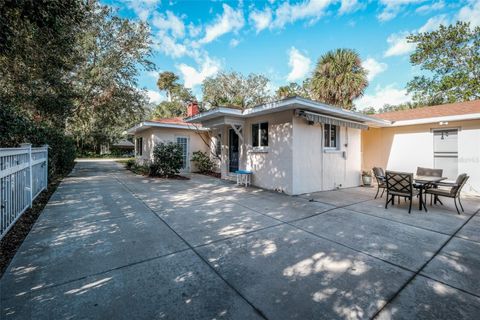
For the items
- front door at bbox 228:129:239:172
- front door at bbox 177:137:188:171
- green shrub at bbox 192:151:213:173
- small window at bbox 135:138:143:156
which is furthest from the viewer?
small window at bbox 135:138:143:156

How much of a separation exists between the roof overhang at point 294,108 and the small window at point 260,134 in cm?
56

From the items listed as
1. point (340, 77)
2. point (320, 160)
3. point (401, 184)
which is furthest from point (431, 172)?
point (340, 77)

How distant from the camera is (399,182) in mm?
5625

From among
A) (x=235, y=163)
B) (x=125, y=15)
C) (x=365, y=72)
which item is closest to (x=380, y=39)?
(x=365, y=72)

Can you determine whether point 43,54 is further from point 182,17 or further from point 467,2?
point 467,2

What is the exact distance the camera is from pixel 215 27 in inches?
505

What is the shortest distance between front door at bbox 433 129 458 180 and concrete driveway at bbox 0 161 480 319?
4.30m

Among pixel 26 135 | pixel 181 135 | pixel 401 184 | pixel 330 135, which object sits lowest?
pixel 401 184

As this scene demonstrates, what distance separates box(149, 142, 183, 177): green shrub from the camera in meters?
10.9

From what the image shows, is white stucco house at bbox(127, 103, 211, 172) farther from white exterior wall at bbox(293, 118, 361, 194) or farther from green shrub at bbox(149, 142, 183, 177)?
white exterior wall at bbox(293, 118, 361, 194)

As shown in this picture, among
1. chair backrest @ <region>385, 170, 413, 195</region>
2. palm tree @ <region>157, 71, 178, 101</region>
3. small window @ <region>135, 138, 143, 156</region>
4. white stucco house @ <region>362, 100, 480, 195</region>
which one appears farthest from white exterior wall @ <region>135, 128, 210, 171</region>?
palm tree @ <region>157, 71, 178, 101</region>

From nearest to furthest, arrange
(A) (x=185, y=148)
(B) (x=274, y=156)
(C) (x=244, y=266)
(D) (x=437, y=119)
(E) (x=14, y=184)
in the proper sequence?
(C) (x=244, y=266), (E) (x=14, y=184), (B) (x=274, y=156), (D) (x=437, y=119), (A) (x=185, y=148)

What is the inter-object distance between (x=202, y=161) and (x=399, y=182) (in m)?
10.0

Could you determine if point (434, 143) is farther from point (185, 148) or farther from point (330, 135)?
point (185, 148)
